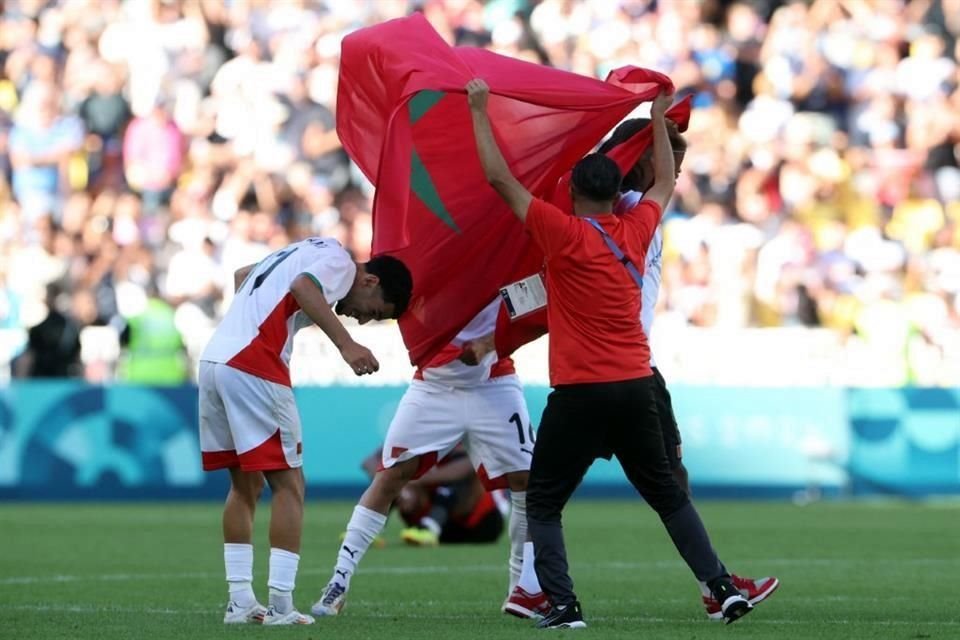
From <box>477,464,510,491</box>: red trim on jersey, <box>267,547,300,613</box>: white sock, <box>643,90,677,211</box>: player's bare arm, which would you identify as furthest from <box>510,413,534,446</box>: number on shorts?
<box>267,547,300,613</box>: white sock

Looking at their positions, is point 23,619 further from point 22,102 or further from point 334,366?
point 22,102

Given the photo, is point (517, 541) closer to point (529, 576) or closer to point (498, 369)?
point (529, 576)

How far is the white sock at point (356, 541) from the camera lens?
29.7 feet

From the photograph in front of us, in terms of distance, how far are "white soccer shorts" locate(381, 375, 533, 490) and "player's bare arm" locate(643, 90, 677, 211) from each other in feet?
4.58

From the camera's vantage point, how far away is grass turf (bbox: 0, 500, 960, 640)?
8.23 m

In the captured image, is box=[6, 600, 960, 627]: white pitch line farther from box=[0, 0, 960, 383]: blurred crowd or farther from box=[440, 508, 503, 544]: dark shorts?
box=[0, 0, 960, 383]: blurred crowd

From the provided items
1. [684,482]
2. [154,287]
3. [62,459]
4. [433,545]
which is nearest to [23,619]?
[684,482]

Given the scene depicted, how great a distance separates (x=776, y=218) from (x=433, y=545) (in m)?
9.57

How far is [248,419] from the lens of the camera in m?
8.41

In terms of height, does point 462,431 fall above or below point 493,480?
above

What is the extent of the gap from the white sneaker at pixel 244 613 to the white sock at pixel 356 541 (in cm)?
54

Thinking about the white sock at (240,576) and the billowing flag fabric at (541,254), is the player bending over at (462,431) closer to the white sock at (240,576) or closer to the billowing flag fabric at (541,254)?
the billowing flag fabric at (541,254)

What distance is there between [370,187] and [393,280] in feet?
48.0

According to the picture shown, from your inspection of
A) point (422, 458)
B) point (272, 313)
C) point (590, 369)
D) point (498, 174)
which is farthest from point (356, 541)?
point (498, 174)
